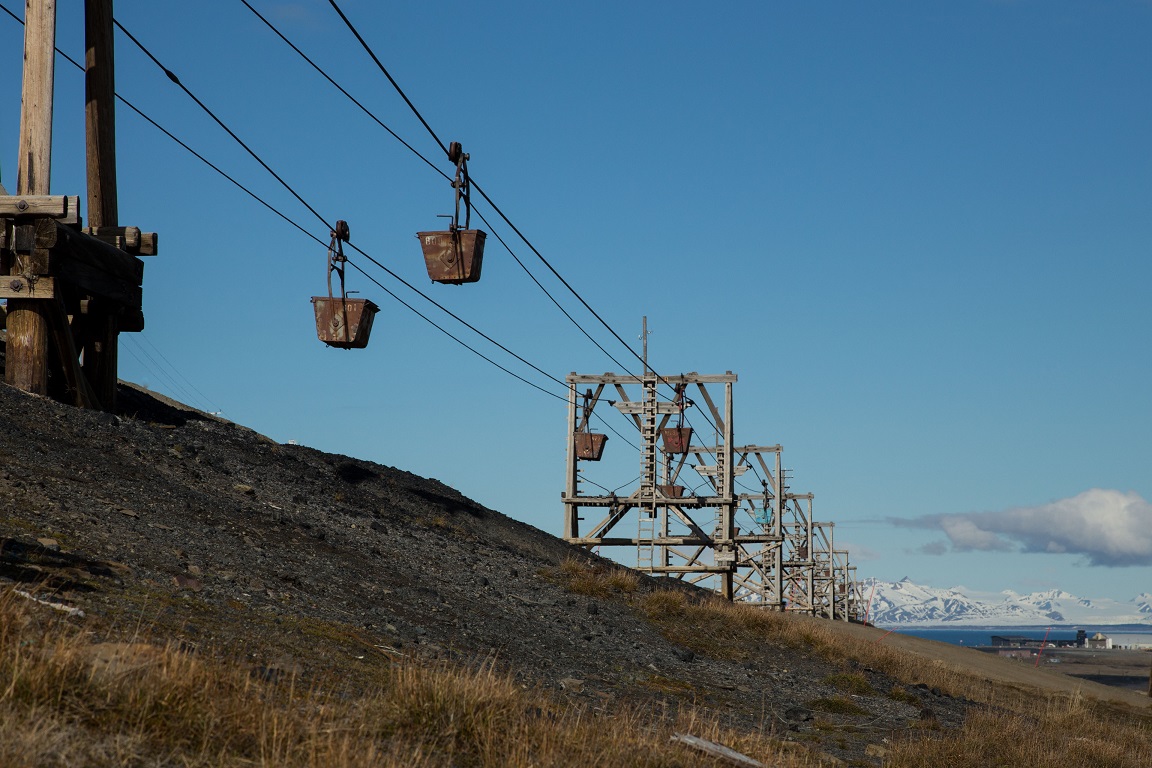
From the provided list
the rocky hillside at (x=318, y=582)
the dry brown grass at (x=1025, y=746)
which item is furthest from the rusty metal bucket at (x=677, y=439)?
the dry brown grass at (x=1025, y=746)

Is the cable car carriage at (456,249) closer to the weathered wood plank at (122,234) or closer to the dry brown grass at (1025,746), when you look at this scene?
the weathered wood plank at (122,234)

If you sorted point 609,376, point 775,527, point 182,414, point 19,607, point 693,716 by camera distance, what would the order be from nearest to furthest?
point 19,607 < point 693,716 < point 182,414 < point 609,376 < point 775,527

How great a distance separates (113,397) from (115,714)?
1102 centimetres

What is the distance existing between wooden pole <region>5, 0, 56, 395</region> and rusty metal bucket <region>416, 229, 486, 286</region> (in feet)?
15.0

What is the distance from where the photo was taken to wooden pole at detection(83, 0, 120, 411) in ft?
49.7

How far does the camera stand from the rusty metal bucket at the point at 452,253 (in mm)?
14562

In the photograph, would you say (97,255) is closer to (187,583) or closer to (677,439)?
(187,583)

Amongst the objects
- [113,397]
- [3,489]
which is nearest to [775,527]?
[113,397]

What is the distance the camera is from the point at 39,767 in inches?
185

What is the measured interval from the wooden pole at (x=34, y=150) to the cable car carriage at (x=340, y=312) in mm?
3480

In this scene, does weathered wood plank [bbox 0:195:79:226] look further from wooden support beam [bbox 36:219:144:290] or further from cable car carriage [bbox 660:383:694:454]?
cable car carriage [bbox 660:383:694:454]

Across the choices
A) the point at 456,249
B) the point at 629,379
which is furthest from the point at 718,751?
the point at 629,379

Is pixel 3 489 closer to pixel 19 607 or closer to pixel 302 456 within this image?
pixel 19 607

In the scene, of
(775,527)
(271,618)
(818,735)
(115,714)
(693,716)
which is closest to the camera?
(115,714)
